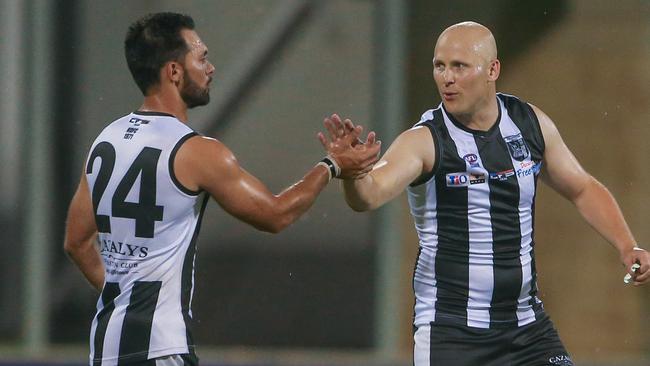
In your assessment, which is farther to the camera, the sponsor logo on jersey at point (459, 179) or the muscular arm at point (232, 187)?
the sponsor logo on jersey at point (459, 179)

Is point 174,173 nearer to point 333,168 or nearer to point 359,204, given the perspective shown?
point 333,168

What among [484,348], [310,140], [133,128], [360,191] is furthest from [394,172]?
[310,140]

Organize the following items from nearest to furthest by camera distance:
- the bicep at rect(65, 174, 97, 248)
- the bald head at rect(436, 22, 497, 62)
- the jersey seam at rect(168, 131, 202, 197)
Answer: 1. the jersey seam at rect(168, 131, 202, 197)
2. the bicep at rect(65, 174, 97, 248)
3. the bald head at rect(436, 22, 497, 62)

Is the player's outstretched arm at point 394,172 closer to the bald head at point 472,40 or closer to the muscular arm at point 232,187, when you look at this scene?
the muscular arm at point 232,187

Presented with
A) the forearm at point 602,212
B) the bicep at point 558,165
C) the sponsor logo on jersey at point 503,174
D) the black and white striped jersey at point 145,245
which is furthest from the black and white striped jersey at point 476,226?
the black and white striped jersey at point 145,245

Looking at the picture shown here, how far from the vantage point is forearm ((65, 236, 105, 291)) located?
5023 mm

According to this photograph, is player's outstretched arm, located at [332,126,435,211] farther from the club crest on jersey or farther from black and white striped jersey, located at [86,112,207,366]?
black and white striped jersey, located at [86,112,207,366]

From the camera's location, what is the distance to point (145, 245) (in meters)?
4.52

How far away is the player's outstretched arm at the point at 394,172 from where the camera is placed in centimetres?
489

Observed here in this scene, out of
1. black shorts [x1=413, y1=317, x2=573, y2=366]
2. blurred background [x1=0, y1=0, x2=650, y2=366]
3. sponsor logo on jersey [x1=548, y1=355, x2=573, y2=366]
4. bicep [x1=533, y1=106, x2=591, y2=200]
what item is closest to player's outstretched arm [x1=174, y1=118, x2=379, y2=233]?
black shorts [x1=413, y1=317, x2=573, y2=366]

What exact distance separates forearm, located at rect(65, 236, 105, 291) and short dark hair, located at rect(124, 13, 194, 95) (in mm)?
729

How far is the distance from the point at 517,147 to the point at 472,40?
489 millimetres

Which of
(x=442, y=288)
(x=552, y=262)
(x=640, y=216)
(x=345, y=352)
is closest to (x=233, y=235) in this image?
(x=345, y=352)

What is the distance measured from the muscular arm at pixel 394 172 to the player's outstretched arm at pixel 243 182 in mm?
91
